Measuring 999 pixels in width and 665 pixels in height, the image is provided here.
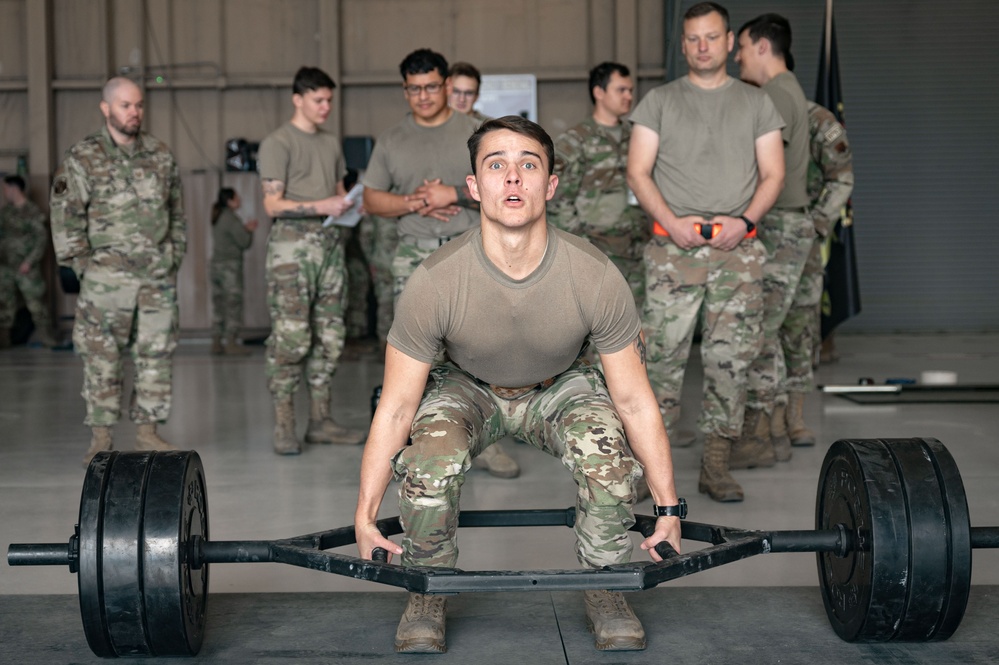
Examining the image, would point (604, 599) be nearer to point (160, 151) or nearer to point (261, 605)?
point (261, 605)

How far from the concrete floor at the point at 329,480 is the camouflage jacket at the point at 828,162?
114 cm

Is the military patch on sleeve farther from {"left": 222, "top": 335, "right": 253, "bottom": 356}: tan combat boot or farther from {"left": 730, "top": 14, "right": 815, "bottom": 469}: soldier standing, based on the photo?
{"left": 222, "top": 335, "right": 253, "bottom": 356}: tan combat boot

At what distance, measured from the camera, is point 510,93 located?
12.2 meters

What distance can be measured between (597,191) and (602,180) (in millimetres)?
60

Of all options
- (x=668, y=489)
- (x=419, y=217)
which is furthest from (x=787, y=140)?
(x=668, y=489)

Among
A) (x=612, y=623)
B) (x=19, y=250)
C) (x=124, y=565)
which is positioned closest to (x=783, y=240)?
(x=612, y=623)

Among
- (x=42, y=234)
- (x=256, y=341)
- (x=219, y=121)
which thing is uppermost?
(x=219, y=121)

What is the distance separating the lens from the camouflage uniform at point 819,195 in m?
5.21

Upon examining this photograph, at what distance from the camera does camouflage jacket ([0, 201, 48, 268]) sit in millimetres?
11461

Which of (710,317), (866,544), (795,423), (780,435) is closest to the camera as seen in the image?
(866,544)

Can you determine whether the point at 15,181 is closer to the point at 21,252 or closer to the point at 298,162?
the point at 21,252

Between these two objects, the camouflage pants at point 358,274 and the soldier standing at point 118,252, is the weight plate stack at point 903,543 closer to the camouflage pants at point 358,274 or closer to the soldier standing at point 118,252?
the soldier standing at point 118,252

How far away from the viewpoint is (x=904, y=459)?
266 centimetres

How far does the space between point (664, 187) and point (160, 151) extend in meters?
2.42
